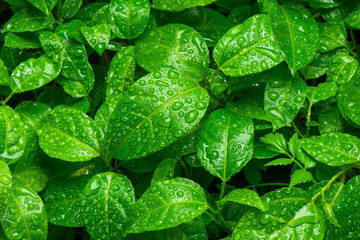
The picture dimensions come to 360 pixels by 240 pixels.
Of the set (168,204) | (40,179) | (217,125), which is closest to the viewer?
(168,204)

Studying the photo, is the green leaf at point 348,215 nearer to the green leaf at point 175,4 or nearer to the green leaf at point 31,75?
the green leaf at point 175,4

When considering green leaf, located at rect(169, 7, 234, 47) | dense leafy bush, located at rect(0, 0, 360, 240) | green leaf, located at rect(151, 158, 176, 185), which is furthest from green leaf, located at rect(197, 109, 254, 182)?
green leaf, located at rect(169, 7, 234, 47)

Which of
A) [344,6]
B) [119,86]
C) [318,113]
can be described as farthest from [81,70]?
[344,6]

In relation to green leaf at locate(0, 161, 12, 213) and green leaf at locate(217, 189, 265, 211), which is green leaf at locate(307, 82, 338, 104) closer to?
green leaf at locate(217, 189, 265, 211)

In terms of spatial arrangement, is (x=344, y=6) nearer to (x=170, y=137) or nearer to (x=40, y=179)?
(x=170, y=137)

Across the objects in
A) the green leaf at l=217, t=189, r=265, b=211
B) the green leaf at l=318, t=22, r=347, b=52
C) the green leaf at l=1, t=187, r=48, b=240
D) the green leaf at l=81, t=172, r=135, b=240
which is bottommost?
the green leaf at l=1, t=187, r=48, b=240

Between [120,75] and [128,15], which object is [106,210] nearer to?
[120,75]
